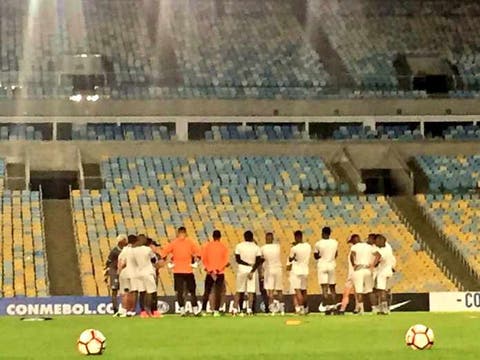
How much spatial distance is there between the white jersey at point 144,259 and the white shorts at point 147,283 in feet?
0.27

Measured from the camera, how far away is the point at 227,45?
47.7 m

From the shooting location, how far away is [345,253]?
3675 cm

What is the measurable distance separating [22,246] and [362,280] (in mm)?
12175

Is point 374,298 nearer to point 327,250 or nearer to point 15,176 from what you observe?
point 327,250

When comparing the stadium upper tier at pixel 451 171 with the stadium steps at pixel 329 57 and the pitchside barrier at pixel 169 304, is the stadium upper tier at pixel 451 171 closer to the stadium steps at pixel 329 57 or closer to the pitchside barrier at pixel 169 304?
the stadium steps at pixel 329 57

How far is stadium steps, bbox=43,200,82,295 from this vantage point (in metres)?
34.0

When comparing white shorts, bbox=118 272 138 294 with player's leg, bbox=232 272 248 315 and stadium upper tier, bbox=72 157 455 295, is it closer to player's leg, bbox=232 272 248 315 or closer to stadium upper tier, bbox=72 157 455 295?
player's leg, bbox=232 272 248 315

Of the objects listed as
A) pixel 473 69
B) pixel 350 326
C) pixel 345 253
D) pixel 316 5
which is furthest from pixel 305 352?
pixel 316 5

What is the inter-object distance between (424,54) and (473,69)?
199cm

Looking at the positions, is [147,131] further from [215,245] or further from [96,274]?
[215,245]

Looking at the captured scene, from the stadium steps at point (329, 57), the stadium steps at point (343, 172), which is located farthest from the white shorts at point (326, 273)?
the stadium steps at point (329, 57)

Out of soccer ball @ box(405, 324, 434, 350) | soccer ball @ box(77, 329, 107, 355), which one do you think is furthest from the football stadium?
soccer ball @ box(77, 329, 107, 355)

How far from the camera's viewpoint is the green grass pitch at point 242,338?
15081mm

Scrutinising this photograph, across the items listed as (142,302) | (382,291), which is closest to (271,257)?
(382,291)
